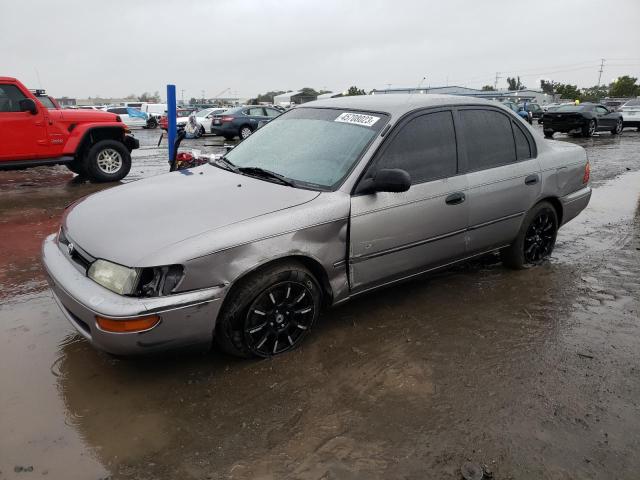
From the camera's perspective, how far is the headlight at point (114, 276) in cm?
256

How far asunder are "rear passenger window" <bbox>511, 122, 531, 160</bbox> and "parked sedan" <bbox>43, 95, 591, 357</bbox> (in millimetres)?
14

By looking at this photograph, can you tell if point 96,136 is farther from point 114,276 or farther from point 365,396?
point 365,396

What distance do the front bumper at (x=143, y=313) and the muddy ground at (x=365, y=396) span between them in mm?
346

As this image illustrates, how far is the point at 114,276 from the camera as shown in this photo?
263 cm

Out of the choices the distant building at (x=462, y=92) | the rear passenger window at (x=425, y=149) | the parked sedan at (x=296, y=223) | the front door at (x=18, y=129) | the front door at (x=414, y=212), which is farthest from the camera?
the distant building at (x=462, y=92)

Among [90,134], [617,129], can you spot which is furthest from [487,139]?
[617,129]

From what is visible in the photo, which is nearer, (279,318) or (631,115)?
(279,318)

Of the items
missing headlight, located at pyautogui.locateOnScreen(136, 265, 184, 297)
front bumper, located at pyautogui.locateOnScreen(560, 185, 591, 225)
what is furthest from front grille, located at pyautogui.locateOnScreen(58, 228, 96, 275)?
front bumper, located at pyautogui.locateOnScreen(560, 185, 591, 225)

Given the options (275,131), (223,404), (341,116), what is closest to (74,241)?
(223,404)

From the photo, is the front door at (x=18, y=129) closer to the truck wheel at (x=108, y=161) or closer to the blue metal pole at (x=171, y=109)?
the truck wheel at (x=108, y=161)

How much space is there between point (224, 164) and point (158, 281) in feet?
5.21

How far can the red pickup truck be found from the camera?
26.2 feet

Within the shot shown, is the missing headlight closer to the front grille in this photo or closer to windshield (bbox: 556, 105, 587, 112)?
the front grille

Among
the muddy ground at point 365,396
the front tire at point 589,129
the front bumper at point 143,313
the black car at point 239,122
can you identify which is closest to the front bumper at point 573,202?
the muddy ground at point 365,396
